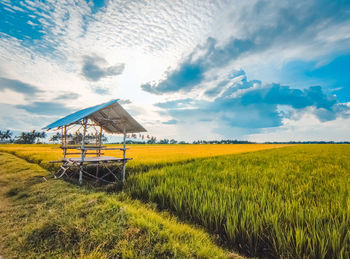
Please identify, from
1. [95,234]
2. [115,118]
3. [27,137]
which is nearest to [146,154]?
[115,118]

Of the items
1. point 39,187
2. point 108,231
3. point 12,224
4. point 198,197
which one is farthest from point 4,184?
point 198,197

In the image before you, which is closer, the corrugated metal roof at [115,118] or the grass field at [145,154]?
the corrugated metal roof at [115,118]

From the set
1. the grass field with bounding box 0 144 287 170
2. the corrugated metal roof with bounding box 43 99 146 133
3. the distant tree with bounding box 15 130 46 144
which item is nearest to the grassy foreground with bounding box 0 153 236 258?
the corrugated metal roof with bounding box 43 99 146 133

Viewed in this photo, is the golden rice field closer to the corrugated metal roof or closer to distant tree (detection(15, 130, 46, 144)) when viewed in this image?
the corrugated metal roof

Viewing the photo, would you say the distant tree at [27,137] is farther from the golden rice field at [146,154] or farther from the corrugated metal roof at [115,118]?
the corrugated metal roof at [115,118]

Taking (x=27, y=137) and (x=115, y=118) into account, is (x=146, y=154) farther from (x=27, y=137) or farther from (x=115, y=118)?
(x=27, y=137)

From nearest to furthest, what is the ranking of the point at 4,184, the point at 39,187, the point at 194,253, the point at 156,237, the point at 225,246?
the point at 194,253 → the point at 156,237 → the point at 225,246 → the point at 39,187 → the point at 4,184

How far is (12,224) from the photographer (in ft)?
11.7

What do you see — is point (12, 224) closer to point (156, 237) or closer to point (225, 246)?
point (156, 237)

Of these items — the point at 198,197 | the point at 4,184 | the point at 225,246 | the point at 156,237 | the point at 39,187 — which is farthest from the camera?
the point at 4,184

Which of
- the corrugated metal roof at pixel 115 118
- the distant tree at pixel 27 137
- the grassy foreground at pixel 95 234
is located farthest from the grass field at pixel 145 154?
the distant tree at pixel 27 137

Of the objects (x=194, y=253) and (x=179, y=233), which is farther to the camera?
(x=179, y=233)

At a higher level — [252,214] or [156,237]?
[252,214]

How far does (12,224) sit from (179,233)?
380 cm
